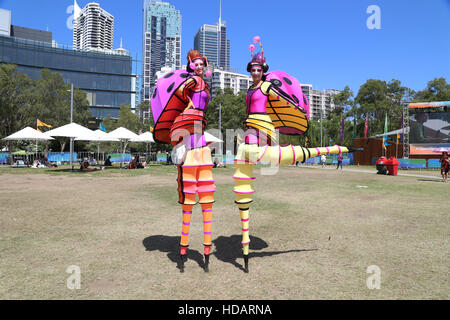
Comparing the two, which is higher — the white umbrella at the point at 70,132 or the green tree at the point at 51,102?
the green tree at the point at 51,102

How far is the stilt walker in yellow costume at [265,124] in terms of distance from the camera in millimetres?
4258

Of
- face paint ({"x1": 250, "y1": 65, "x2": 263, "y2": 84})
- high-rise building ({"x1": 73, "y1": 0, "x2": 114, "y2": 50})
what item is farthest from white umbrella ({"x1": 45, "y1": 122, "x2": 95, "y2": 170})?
high-rise building ({"x1": 73, "y1": 0, "x2": 114, "y2": 50})

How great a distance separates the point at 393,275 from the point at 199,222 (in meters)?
4.04

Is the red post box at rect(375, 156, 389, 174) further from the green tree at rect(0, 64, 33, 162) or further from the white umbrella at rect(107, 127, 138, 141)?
the green tree at rect(0, 64, 33, 162)

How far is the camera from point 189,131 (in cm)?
429

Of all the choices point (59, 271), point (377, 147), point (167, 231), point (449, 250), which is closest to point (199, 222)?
point (167, 231)

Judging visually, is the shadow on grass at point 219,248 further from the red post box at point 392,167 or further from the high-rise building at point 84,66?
the high-rise building at point 84,66

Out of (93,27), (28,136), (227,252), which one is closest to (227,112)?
(28,136)

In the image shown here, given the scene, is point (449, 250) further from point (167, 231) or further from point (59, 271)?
point (59, 271)

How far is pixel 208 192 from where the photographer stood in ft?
13.7

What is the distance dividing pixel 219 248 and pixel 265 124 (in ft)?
7.19

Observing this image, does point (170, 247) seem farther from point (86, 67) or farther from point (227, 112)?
point (86, 67)

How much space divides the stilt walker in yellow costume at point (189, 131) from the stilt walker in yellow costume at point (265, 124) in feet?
1.54

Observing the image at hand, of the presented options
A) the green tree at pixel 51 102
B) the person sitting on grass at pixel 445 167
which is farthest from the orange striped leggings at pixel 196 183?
the green tree at pixel 51 102
